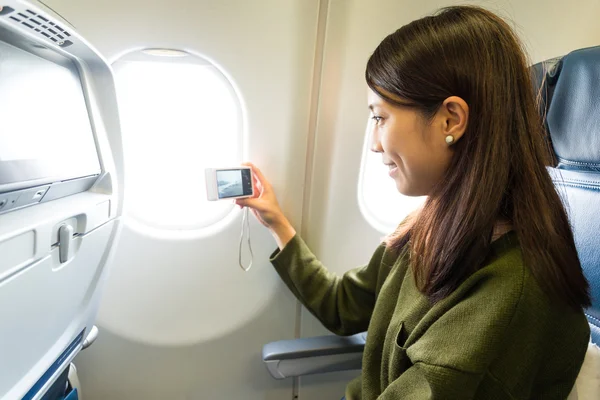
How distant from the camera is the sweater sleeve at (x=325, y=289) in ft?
4.04

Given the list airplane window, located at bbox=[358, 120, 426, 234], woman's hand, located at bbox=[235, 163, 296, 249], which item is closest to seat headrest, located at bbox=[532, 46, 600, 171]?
airplane window, located at bbox=[358, 120, 426, 234]

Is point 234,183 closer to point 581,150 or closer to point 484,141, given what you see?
point 484,141

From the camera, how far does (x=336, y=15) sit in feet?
3.77

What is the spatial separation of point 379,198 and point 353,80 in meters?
0.46

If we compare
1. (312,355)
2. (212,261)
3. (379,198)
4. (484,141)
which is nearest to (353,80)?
(379,198)

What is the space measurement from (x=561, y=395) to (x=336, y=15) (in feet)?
3.56

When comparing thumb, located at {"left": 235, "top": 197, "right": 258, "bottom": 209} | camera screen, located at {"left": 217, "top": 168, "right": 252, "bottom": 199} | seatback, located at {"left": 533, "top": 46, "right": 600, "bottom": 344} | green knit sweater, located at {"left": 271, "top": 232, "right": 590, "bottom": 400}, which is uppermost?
seatback, located at {"left": 533, "top": 46, "right": 600, "bottom": 344}

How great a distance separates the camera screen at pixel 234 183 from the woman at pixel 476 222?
0.47 metres

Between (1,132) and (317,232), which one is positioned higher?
(1,132)

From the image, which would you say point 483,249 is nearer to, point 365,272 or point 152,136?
point 365,272

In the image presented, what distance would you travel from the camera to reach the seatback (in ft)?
2.82

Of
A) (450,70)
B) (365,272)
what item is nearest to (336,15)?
(450,70)

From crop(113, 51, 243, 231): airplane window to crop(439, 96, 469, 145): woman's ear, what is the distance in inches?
26.9

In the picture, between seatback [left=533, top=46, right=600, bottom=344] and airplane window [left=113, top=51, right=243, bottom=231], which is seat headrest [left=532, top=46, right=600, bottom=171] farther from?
airplane window [left=113, top=51, right=243, bottom=231]
